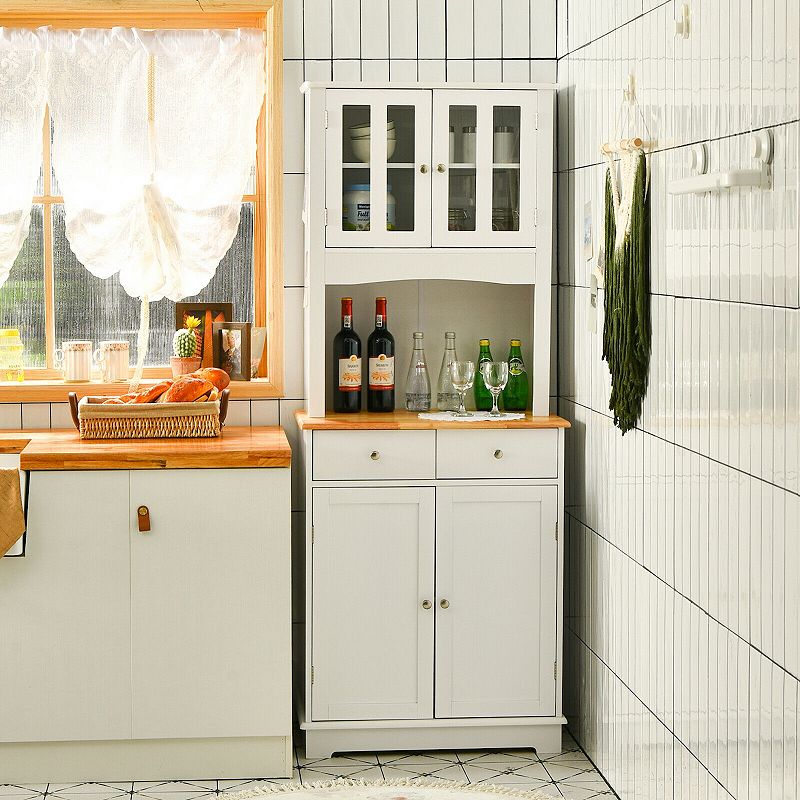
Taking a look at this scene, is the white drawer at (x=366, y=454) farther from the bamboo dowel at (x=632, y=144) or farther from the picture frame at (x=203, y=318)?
the bamboo dowel at (x=632, y=144)

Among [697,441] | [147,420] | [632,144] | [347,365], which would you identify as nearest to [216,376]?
[147,420]

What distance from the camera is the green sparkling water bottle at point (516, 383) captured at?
134 inches

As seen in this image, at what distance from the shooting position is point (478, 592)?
3.17 metres

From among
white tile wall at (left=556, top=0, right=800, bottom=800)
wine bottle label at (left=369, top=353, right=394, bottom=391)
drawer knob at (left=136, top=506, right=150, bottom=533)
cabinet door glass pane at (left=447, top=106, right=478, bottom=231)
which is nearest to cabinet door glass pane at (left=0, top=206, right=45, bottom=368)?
drawer knob at (left=136, top=506, right=150, bottom=533)

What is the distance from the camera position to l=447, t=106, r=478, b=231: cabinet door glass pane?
320cm

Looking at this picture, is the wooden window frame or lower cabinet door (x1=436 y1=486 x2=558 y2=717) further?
the wooden window frame

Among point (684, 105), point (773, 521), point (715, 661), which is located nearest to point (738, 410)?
point (773, 521)

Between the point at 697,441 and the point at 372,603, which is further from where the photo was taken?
the point at 372,603

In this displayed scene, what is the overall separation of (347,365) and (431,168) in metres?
0.61

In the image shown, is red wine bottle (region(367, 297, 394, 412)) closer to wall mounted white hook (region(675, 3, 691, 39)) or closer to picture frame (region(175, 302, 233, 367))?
picture frame (region(175, 302, 233, 367))

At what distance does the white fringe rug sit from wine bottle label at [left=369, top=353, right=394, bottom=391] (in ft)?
3.59

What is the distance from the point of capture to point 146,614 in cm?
300

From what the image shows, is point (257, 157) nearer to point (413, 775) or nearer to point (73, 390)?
point (73, 390)

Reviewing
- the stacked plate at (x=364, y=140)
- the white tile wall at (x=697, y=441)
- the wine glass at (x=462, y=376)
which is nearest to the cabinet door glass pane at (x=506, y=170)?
the white tile wall at (x=697, y=441)
